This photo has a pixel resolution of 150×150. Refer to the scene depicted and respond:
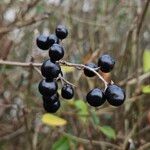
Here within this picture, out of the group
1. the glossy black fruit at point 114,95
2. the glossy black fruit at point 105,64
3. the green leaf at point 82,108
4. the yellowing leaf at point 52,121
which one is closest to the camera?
the glossy black fruit at point 114,95

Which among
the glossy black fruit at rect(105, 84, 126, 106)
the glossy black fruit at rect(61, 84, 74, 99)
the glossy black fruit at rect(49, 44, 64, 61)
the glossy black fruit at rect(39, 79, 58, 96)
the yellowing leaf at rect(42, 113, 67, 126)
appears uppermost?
the glossy black fruit at rect(49, 44, 64, 61)

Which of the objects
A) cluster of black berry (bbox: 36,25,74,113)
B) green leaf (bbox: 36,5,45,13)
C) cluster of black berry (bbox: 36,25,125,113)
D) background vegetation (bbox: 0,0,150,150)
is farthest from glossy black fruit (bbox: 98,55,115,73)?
green leaf (bbox: 36,5,45,13)

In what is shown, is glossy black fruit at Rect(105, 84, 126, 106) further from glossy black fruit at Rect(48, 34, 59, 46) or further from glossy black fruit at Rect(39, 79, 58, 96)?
glossy black fruit at Rect(48, 34, 59, 46)

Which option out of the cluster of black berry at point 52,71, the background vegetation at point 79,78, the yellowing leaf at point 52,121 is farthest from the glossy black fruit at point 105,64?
the yellowing leaf at point 52,121

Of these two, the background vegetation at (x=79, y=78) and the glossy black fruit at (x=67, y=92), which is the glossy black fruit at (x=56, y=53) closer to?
the glossy black fruit at (x=67, y=92)

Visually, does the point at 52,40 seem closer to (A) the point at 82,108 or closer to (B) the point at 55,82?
(B) the point at 55,82

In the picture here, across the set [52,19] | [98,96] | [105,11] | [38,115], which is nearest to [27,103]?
[38,115]

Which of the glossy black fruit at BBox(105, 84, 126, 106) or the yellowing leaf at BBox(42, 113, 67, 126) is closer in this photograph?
the glossy black fruit at BBox(105, 84, 126, 106)
